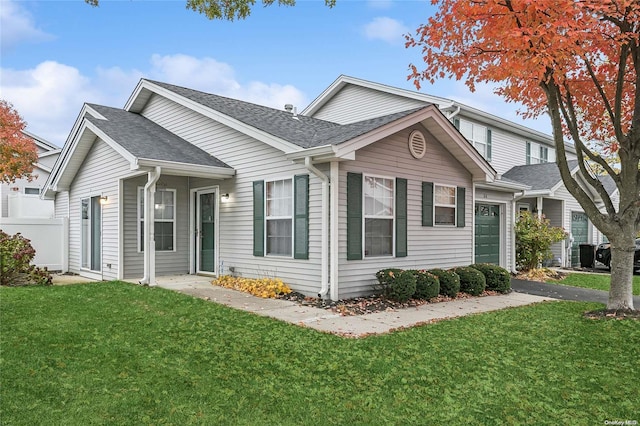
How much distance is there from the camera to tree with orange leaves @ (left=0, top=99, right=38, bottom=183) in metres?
16.6

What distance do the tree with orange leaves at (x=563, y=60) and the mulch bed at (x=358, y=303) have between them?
10.4ft

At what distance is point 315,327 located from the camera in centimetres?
640

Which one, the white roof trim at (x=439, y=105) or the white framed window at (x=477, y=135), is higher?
the white roof trim at (x=439, y=105)

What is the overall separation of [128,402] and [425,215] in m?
7.81

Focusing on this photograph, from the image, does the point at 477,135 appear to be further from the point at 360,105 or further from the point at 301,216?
the point at 301,216

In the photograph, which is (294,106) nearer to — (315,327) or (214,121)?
(214,121)

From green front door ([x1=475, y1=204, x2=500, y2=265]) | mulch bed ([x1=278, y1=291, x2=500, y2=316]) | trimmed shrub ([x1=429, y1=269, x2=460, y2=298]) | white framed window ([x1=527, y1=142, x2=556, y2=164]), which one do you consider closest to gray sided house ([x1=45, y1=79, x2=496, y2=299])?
mulch bed ([x1=278, y1=291, x2=500, y2=316])

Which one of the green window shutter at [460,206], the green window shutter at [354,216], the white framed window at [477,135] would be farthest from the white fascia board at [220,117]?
the white framed window at [477,135]

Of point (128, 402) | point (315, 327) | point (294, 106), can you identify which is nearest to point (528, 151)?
point (294, 106)

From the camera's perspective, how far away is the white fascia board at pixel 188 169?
9.27 meters

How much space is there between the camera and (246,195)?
1012cm

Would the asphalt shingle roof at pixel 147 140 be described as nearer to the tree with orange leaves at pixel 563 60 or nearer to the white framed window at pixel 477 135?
the tree with orange leaves at pixel 563 60

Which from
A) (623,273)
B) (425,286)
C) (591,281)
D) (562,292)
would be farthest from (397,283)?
(591,281)

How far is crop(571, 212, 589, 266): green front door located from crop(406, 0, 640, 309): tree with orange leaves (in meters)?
10.2
